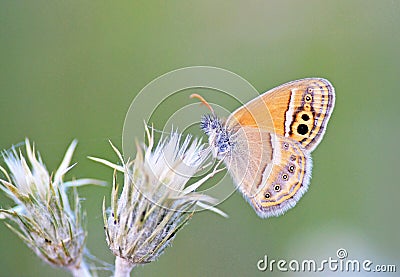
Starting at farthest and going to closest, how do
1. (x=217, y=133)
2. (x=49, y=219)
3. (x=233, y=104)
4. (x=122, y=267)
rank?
(x=233, y=104) < (x=217, y=133) < (x=49, y=219) < (x=122, y=267)

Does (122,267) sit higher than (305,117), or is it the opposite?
(305,117)

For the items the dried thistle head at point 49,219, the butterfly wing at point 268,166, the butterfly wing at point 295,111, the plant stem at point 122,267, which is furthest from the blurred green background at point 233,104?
the plant stem at point 122,267

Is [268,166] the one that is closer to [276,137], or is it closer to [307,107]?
[276,137]

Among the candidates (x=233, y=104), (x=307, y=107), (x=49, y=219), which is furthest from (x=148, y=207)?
(x=233, y=104)

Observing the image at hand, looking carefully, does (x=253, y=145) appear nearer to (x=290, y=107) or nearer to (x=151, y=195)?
(x=290, y=107)

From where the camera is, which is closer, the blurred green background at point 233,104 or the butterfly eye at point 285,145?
the butterfly eye at point 285,145

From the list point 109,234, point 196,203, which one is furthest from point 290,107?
point 109,234

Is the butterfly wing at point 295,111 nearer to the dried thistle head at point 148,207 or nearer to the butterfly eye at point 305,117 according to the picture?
the butterfly eye at point 305,117
